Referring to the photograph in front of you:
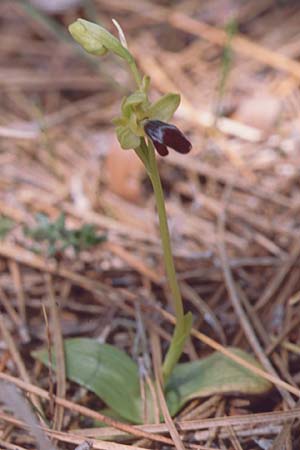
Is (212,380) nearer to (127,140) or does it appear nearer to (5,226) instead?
(127,140)

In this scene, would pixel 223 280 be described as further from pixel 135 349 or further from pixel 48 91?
pixel 48 91

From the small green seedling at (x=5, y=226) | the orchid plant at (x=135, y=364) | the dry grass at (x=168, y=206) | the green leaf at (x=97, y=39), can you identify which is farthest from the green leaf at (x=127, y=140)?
the small green seedling at (x=5, y=226)

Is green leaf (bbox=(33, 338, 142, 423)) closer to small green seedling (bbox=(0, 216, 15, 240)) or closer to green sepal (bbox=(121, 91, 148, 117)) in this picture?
small green seedling (bbox=(0, 216, 15, 240))

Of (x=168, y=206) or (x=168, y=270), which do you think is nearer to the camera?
(x=168, y=270)

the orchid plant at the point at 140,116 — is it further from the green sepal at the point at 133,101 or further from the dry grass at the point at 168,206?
the dry grass at the point at 168,206

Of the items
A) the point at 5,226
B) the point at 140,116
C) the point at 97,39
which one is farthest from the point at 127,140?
the point at 5,226

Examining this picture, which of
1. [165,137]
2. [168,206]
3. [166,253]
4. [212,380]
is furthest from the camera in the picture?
[168,206]
